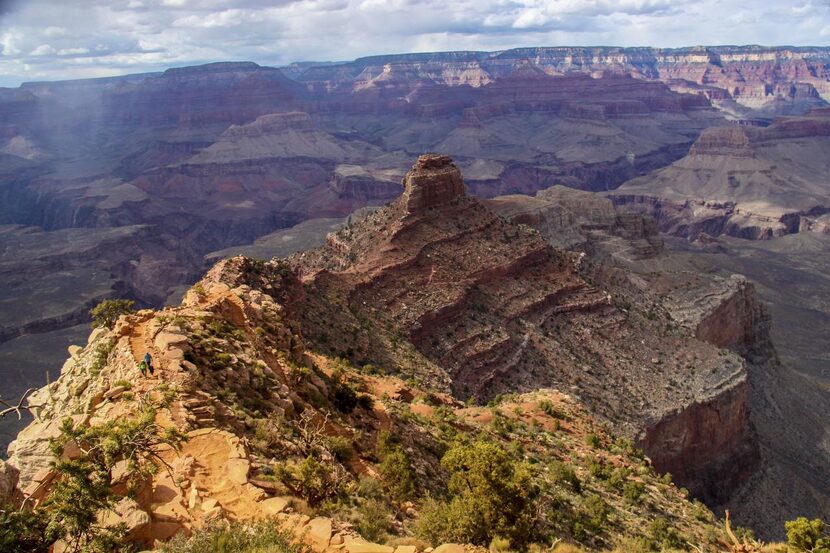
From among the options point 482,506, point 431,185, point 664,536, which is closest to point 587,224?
point 431,185

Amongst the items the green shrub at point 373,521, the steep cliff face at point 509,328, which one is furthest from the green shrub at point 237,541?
the steep cliff face at point 509,328

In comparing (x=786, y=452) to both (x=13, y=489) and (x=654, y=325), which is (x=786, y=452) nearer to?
(x=654, y=325)

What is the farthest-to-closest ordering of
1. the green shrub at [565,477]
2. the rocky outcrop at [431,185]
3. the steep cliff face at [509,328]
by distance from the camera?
the rocky outcrop at [431,185] → the steep cliff face at [509,328] → the green shrub at [565,477]

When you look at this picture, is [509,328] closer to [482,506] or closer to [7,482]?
[482,506]

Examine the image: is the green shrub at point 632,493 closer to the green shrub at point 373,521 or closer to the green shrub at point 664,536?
the green shrub at point 664,536

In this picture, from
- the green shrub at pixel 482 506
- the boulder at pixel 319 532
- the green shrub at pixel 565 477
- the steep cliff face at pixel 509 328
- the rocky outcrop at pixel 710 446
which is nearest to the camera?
the boulder at pixel 319 532

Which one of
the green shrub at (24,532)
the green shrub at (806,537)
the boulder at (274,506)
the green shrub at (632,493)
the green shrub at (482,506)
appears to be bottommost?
the green shrub at (632,493)

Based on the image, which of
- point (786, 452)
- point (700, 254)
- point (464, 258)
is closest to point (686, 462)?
point (786, 452)

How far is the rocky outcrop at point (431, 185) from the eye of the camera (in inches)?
2176

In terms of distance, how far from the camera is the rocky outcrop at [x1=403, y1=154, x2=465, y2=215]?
55.3 meters

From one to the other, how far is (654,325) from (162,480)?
5232 cm

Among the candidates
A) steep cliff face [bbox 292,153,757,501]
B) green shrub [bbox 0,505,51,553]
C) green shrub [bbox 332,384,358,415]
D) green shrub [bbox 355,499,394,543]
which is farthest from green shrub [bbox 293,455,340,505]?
steep cliff face [bbox 292,153,757,501]

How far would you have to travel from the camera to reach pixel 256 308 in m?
28.8

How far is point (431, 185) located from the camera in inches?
2196
